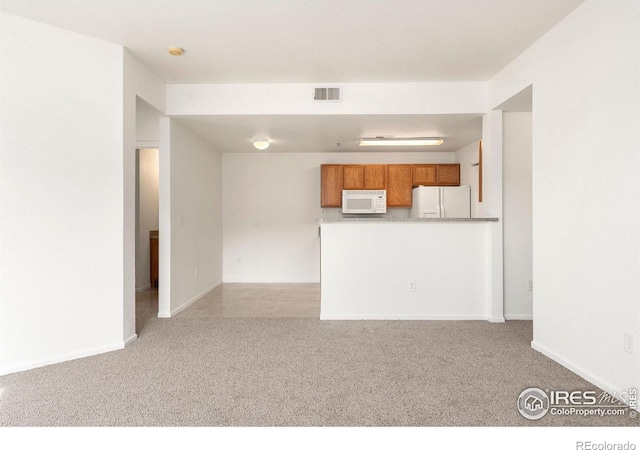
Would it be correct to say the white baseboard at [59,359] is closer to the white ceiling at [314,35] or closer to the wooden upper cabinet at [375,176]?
the white ceiling at [314,35]

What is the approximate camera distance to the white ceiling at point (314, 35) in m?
2.58

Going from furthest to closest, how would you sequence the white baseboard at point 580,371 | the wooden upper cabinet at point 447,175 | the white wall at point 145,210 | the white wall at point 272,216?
the white wall at point 272,216 < the wooden upper cabinet at point 447,175 < the white wall at point 145,210 < the white baseboard at point 580,371

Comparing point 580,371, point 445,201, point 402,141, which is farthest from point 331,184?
point 580,371

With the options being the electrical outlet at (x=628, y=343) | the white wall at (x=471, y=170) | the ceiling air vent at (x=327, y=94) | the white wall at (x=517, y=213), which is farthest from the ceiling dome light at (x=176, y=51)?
the white wall at (x=471, y=170)

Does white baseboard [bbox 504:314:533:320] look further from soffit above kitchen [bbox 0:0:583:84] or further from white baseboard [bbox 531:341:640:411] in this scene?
soffit above kitchen [bbox 0:0:583:84]

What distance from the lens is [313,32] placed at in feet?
9.63

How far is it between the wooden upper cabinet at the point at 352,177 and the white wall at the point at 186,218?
2135 mm

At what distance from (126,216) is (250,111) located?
5.55 feet

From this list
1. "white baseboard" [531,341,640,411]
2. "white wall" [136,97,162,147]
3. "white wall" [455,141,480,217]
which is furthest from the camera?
"white wall" [455,141,480,217]

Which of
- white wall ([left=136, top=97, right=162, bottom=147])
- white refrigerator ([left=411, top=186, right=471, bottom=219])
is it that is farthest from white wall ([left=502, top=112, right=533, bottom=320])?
white wall ([left=136, top=97, right=162, bottom=147])

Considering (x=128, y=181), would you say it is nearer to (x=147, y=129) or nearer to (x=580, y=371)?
(x=147, y=129)

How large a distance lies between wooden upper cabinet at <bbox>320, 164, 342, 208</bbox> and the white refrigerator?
133cm

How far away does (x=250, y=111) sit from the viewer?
405 centimetres

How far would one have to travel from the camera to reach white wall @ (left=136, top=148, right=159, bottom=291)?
5820mm
